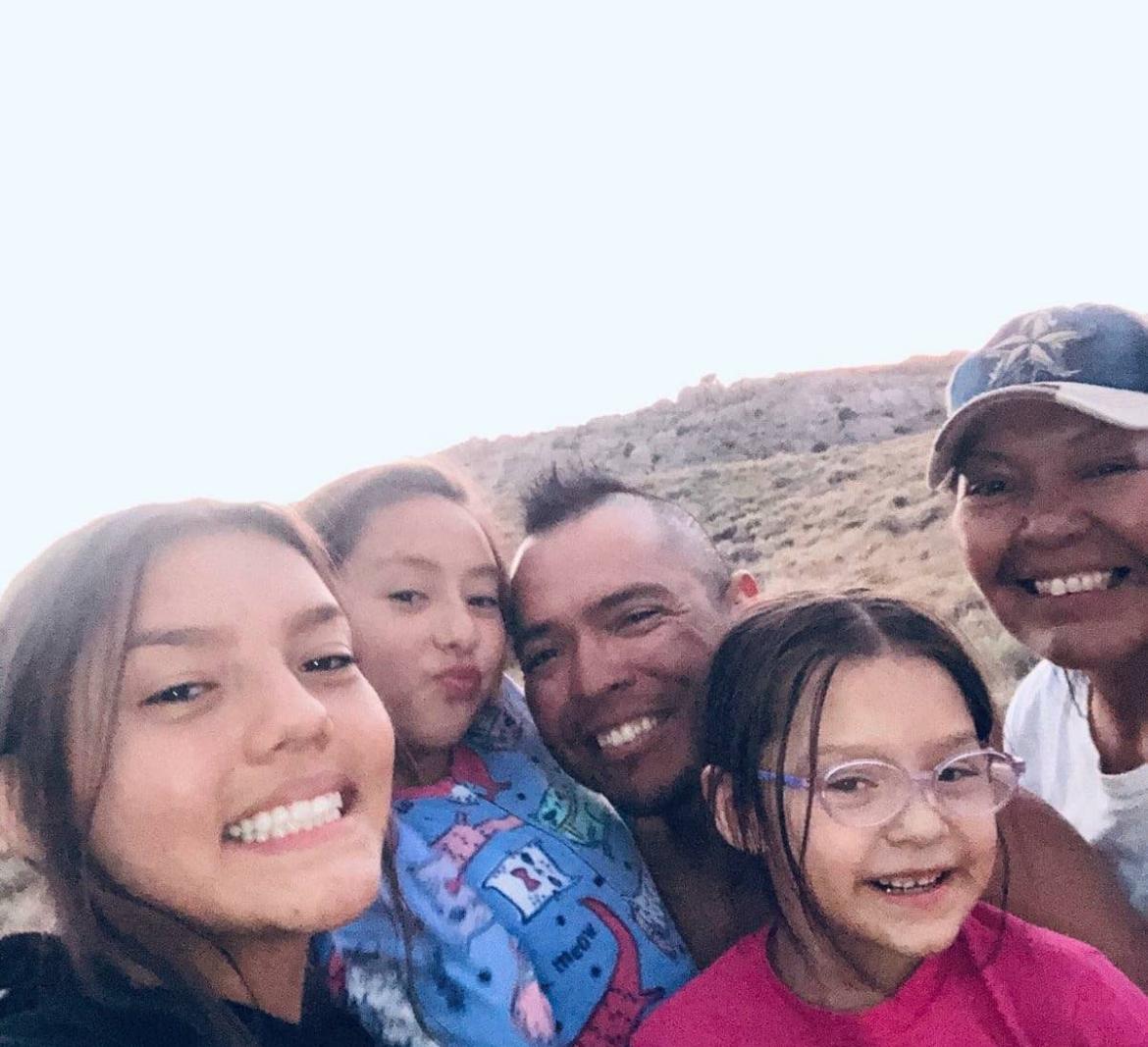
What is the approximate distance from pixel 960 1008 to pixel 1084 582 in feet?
4.56

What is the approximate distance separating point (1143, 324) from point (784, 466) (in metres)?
36.8

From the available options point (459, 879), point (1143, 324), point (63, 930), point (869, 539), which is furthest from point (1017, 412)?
point (869, 539)

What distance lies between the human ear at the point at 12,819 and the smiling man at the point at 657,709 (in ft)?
5.29

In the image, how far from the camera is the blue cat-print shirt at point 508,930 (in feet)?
6.93

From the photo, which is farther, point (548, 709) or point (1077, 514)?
point (548, 709)

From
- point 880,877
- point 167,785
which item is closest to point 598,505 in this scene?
point 880,877

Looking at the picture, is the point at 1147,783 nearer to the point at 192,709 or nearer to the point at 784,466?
the point at 192,709

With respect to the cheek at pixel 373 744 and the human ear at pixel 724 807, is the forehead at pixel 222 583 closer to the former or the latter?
the cheek at pixel 373 744

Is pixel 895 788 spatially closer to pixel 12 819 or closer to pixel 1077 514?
pixel 1077 514

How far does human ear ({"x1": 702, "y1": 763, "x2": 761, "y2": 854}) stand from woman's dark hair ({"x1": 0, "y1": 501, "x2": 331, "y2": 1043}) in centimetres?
123

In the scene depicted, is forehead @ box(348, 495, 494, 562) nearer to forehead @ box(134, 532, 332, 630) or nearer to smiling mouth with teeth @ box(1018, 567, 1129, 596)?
forehead @ box(134, 532, 332, 630)

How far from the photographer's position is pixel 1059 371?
2.97 m

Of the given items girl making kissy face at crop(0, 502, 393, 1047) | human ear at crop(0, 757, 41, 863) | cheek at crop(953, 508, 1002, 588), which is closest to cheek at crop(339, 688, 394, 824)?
girl making kissy face at crop(0, 502, 393, 1047)

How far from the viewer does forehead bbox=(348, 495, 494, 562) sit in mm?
2834
